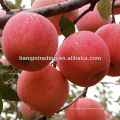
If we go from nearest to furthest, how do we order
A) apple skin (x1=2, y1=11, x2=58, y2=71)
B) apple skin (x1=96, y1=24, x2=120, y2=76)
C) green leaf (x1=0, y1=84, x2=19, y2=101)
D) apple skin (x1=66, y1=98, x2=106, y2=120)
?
apple skin (x1=2, y1=11, x2=58, y2=71) → apple skin (x1=96, y1=24, x2=120, y2=76) → green leaf (x1=0, y1=84, x2=19, y2=101) → apple skin (x1=66, y1=98, x2=106, y2=120)

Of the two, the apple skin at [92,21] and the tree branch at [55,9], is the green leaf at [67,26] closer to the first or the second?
the tree branch at [55,9]

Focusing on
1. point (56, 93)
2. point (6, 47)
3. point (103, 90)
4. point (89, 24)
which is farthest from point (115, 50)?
point (103, 90)

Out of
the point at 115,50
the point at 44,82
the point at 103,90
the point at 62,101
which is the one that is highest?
the point at 115,50

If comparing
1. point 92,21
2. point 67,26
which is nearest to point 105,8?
point 67,26

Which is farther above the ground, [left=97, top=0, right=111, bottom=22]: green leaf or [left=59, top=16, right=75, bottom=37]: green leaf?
[left=97, top=0, right=111, bottom=22]: green leaf

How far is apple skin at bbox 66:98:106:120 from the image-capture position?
1617mm

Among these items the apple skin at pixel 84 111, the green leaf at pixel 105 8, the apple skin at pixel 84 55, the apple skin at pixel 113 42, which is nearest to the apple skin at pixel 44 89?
the apple skin at pixel 84 55

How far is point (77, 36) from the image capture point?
1.05 meters

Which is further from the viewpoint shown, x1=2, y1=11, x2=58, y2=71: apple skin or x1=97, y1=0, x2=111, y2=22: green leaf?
x1=97, y1=0, x2=111, y2=22: green leaf

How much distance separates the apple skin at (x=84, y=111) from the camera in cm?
162

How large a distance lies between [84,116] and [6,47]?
0.83 metres

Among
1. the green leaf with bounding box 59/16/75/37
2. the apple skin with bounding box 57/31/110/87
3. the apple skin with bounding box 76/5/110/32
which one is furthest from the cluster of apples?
the apple skin with bounding box 76/5/110/32

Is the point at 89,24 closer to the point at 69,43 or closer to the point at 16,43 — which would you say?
the point at 69,43

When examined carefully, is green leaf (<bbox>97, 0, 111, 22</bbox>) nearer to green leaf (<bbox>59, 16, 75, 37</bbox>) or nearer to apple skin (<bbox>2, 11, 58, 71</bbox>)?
green leaf (<bbox>59, 16, 75, 37</bbox>)
